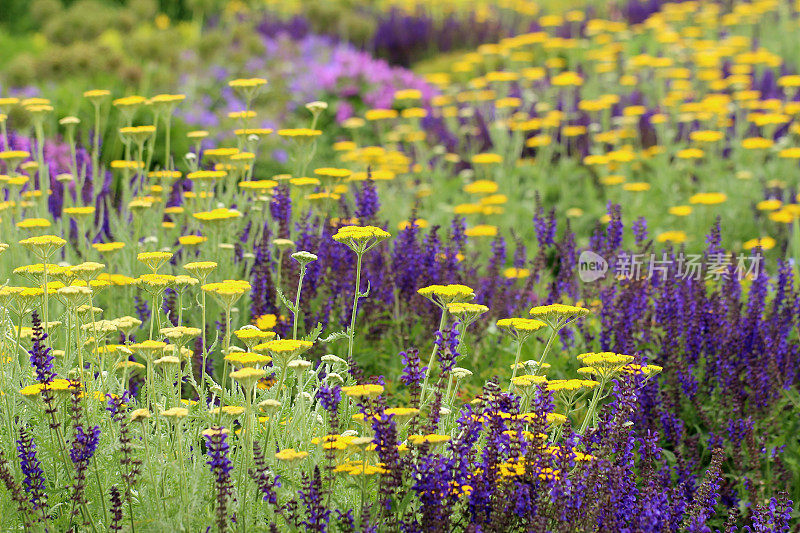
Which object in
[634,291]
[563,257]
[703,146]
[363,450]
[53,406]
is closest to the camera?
[363,450]

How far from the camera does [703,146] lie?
24.9 ft

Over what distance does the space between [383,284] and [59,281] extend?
1501 millimetres

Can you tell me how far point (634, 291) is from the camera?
3.75 meters

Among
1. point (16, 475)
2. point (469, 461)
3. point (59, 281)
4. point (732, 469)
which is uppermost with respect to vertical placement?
point (59, 281)

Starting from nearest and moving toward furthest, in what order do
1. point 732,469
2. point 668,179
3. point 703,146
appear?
point 732,469 < point 668,179 < point 703,146

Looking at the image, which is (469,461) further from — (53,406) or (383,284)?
(383,284)

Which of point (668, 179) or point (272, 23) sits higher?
point (272, 23)

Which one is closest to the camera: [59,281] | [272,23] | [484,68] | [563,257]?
[59,281]

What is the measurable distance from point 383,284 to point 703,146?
4.60m

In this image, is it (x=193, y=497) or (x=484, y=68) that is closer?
(x=193, y=497)

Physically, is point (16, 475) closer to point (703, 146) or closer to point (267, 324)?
point (267, 324)

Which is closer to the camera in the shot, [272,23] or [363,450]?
[363,450]

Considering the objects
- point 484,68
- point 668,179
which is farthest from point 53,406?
point 484,68

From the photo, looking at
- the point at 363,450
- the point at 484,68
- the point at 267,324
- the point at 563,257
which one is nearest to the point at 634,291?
the point at 563,257
